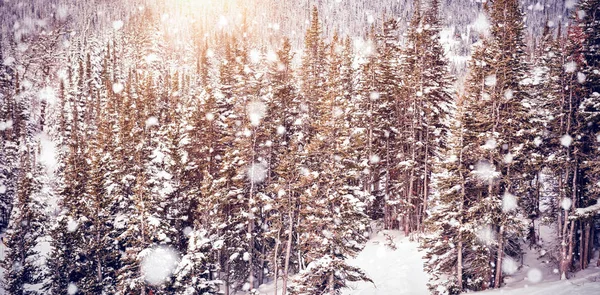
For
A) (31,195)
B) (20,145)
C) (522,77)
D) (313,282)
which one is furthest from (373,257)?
(20,145)

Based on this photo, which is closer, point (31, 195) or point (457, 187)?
point (457, 187)

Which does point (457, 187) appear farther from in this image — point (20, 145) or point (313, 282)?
point (20, 145)

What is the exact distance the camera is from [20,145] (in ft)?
189

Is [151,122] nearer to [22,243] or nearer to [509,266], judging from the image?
[22,243]

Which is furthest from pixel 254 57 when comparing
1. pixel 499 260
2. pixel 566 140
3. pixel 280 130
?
pixel 499 260

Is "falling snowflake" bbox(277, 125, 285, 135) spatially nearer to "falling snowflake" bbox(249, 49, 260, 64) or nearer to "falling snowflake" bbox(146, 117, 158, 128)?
"falling snowflake" bbox(249, 49, 260, 64)

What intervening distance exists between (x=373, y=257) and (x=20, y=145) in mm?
58488

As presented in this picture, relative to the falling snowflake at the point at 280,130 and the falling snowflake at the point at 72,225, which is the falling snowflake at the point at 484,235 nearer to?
the falling snowflake at the point at 280,130

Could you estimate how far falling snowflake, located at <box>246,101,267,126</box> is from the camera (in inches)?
981

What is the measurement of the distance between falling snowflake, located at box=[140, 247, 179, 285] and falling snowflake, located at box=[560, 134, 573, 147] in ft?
79.1

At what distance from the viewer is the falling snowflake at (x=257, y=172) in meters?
25.2

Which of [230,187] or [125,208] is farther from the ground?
[230,187]

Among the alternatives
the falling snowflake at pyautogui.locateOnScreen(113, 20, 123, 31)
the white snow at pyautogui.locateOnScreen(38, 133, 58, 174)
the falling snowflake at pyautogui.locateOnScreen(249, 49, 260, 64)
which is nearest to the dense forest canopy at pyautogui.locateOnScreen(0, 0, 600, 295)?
the falling snowflake at pyautogui.locateOnScreen(249, 49, 260, 64)

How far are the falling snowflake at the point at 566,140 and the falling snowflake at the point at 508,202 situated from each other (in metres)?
4.38
